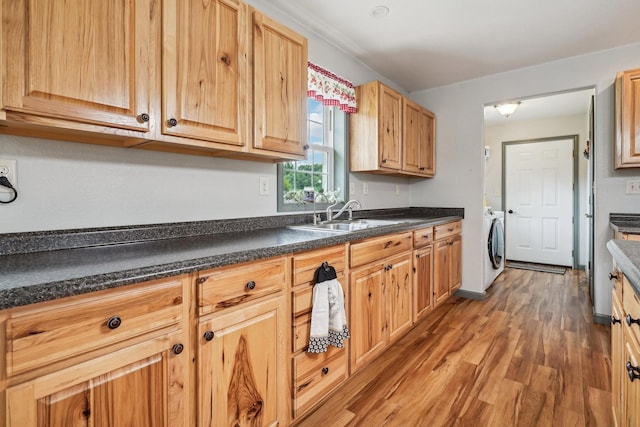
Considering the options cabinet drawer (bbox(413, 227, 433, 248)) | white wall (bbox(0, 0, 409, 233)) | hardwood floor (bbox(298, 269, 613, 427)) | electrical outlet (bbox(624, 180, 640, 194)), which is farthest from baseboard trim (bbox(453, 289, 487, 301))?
white wall (bbox(0, 0, 409, 233))

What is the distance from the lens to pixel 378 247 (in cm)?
197

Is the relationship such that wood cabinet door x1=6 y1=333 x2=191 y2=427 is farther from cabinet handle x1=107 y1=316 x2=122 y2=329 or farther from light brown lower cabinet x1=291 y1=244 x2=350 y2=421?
light brown lower cabinet x1=291 y1=244 x2=350 y2=421

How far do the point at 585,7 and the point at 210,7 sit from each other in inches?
96.4

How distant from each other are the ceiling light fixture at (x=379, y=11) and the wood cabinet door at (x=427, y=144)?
1.32 meters

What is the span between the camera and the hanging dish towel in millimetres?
1472

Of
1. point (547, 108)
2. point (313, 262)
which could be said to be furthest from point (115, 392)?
point (547, 108)

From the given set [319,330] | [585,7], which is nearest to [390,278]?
[319,330]

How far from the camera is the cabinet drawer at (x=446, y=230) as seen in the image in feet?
9.30

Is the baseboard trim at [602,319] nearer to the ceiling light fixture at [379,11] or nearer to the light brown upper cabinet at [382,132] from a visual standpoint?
the light brown upper cabinet at [382,132]

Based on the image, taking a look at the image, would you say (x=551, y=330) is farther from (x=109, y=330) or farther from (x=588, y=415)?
(x=109, y=330)

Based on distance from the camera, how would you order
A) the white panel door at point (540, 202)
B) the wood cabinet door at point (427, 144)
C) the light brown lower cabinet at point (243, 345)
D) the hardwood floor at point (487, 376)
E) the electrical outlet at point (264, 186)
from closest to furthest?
the light brown lower cabinet at point (243, 345) → the hardwood floor at point (487, 376) → the electrical outlet at point (264, 186) → the wood cabinet door at point (427, 144) → the white panel door at point (540, 202)

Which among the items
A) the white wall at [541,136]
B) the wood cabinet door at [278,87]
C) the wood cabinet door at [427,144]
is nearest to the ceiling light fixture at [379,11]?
the wood cabinet door at [278,87]

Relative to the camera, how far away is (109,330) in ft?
2.80

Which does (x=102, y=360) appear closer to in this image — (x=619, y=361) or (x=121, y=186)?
(x=121, y=186)
